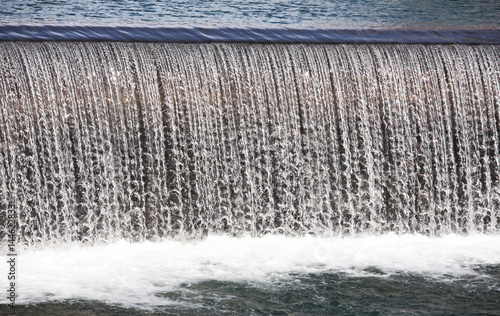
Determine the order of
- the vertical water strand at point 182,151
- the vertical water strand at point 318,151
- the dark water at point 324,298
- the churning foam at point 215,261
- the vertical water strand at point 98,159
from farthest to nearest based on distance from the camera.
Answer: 1. the vertical water strand at point 318,151
2. the vertical water strand at point 182,151
3. the vertical water strand at point 98,159
4. the churning foam at point 215,261
5. the dark water at point 324,298

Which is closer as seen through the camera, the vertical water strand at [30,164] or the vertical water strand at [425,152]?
the vertical water strand at [30,164]

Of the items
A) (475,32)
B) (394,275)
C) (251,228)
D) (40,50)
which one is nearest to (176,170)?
(251,228)

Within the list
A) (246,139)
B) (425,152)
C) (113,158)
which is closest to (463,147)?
(425,152)

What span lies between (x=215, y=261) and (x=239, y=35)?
9.93ft

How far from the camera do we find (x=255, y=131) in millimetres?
8250

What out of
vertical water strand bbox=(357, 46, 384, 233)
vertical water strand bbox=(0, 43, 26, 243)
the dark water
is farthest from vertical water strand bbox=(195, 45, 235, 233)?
vertical water strand bbox=(0, 43, 26, 243)

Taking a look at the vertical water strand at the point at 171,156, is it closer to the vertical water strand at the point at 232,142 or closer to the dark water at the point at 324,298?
the vertical water strand at the point at 232,142

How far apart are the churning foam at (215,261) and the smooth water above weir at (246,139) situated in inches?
6.9

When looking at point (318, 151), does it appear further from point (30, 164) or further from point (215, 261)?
point (30, 164)

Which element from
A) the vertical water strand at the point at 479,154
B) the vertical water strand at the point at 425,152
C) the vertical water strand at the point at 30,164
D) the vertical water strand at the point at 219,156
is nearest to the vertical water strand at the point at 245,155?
the vertical water strand at the point at 219,156

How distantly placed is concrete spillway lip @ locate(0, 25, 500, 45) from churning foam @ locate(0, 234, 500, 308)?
7.87ft

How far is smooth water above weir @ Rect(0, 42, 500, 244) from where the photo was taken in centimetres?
762

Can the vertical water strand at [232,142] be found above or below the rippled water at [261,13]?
below

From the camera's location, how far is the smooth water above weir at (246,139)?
7621 millimetres
